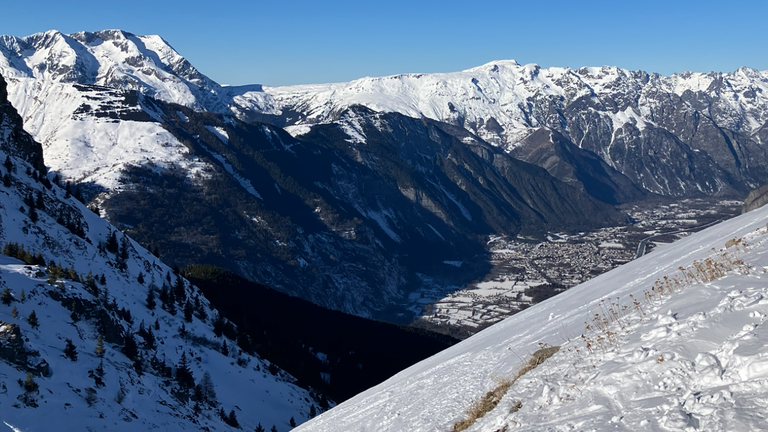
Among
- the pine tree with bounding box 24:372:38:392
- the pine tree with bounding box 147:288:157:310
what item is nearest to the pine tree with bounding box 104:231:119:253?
the pine tree with bounding box 147:288:157:310

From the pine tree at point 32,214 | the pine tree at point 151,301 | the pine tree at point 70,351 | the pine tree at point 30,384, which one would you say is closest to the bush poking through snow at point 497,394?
the pine tree at point 30,384

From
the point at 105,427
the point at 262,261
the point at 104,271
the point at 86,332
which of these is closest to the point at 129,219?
the point at 262,261

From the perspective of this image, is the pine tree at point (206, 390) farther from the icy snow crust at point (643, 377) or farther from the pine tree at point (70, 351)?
the icy snow crust at point (643, 377)

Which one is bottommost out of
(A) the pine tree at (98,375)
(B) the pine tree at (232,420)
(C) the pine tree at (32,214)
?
(B) the pine tree at (232,420)

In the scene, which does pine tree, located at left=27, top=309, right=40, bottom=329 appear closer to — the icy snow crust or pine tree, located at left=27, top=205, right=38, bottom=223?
pine tree, located at left=27, top=205, right=38, bottom=223

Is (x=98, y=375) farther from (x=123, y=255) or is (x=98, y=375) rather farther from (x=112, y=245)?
(x=112, y=245)

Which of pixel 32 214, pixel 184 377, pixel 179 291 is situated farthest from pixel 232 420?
pixel 32 214

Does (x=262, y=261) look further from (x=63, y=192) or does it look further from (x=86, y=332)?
(x=86, y=332)
